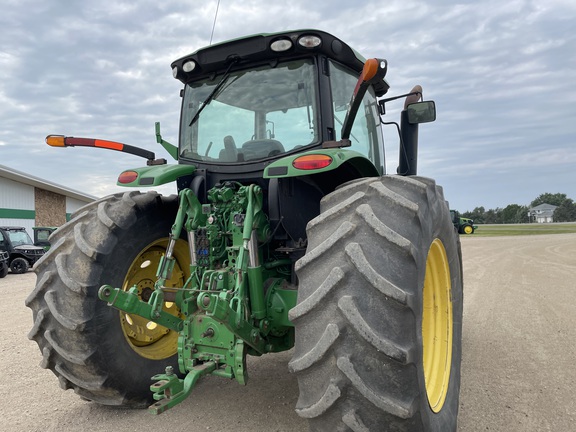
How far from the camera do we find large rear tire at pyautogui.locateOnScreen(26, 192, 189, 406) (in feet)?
9.68

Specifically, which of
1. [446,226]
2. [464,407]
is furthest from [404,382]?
[464,407]

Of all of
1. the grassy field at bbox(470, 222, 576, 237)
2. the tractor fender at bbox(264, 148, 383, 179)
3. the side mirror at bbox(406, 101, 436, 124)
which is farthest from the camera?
the grassy field at bbox(470, 222, 576, 237)

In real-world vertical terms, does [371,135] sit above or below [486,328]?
above

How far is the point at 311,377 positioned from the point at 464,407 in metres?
1.93

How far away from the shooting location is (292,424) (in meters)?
3.07

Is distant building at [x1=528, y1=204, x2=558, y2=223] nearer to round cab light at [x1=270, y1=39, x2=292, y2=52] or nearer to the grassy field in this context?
the grassy field

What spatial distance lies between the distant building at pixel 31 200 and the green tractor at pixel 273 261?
24296 mm

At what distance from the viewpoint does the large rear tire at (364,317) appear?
1.93 meters

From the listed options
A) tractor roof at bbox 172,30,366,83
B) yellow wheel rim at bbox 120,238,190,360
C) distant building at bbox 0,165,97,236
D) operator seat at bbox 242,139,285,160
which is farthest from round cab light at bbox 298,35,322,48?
distant building at bbox 0,165,97,236

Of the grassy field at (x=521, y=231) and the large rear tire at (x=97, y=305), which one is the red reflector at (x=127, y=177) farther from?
the grassy field at (x=521, y=231)

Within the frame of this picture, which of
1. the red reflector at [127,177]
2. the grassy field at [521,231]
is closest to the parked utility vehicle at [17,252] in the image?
the red reflector at [127,177]

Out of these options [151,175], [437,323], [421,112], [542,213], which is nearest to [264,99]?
[151,175]

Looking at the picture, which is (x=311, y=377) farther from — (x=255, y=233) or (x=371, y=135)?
(x=371, y=135)

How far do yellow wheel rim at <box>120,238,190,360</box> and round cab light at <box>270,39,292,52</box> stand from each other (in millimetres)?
1678
